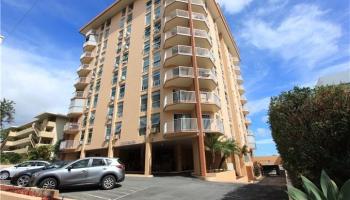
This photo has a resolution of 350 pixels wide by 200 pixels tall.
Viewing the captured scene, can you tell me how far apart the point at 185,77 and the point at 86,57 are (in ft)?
75.9

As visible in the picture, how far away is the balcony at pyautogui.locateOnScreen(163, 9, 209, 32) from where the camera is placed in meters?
28.7

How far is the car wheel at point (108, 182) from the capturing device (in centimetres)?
1317

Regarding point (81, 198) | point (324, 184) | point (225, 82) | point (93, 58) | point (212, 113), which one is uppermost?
point (93, 58)

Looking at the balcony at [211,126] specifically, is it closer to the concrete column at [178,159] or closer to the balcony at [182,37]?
the concrete column at [178,159]

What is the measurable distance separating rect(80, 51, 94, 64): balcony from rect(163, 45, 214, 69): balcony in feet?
63.3

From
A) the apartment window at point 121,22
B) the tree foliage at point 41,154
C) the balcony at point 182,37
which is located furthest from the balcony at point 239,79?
the tree foliage at point 41,154

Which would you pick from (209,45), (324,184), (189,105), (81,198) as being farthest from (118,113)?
(324,184)

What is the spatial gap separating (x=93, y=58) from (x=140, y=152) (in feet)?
62.7

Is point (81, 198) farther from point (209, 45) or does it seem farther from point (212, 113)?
point (209, 45)

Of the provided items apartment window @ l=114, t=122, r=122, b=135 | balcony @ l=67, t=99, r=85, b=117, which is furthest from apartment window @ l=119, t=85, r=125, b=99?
balcony @ l=67, t=99, r=85, b=117

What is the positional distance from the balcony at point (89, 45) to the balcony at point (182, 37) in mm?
18383

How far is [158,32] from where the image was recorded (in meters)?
31.3

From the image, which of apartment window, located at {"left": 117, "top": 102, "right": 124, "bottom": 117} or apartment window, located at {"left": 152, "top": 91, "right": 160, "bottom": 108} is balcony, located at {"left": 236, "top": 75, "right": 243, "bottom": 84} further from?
apartment window, located at {"left": 117, "top": 102, "right": 124, "bottom": 117}

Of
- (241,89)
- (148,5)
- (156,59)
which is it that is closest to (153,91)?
(156,59)
